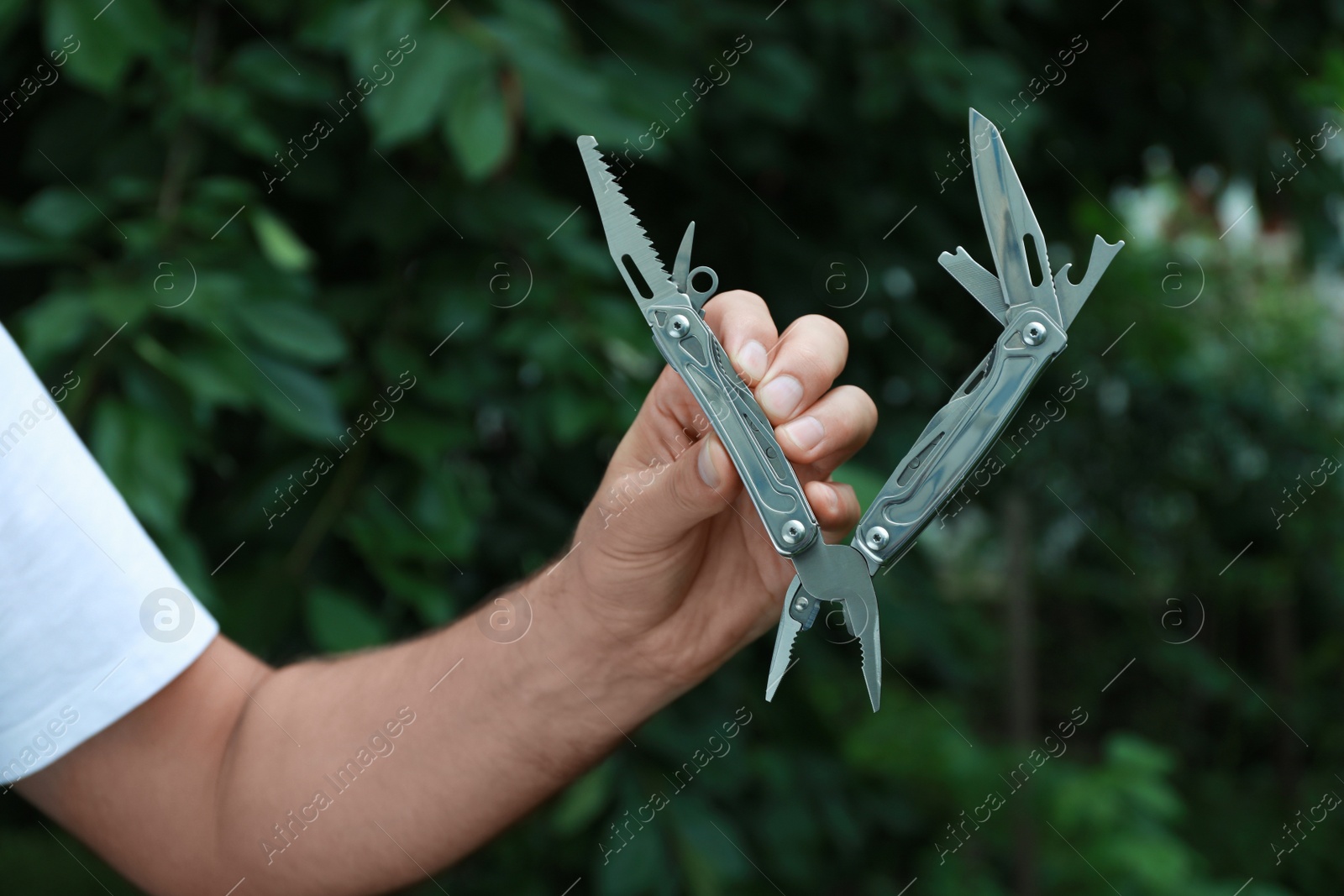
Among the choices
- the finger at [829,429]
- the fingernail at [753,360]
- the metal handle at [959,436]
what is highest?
the fingernail at [753,360]

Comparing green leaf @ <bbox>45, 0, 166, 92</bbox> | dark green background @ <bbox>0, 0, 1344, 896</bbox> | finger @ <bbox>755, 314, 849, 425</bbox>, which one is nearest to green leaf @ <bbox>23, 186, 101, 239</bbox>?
dark green background @ <bbox>0, 0, 1344, 896</bbox>

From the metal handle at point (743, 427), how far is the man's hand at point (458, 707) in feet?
0.14

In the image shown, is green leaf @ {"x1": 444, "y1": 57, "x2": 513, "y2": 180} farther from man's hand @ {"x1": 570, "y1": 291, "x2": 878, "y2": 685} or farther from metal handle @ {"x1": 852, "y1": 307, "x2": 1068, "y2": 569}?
metal handle @ {"x1": 852, "y1": 307, "x2": 1068, "y2": 569}

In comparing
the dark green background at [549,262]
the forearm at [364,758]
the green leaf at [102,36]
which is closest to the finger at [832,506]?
the forearm at [364,758]

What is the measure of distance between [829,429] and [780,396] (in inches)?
1.5

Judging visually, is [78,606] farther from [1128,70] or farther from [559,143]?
[1128,70]

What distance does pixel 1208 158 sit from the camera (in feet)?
6.69

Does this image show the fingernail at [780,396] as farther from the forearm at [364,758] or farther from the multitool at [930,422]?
the forearm at [364,758]

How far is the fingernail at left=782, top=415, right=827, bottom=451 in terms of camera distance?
0.69 meters

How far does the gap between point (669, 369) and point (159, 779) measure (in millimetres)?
516

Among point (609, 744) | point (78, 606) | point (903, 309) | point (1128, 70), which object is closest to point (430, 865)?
point (609, 744)

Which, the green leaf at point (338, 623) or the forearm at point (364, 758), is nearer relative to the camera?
the forearm at point (364, 758)

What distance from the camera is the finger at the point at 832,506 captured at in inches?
27.7

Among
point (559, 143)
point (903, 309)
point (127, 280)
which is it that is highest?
point (127, 280)
